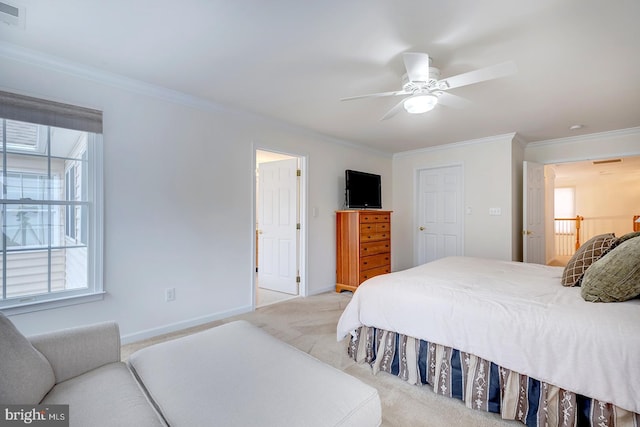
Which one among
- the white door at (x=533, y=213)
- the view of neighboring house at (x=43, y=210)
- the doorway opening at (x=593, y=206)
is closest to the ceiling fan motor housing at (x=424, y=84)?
the view of neighboring house at (x=43, y=210)

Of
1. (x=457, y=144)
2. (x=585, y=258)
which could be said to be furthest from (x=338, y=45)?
(x=457, y=144)

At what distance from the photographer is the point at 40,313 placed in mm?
2270

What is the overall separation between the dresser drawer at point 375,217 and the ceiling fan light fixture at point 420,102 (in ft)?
6.96

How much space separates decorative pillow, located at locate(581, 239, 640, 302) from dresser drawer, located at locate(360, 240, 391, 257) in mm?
2844

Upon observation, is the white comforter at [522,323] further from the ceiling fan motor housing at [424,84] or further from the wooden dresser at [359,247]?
the wooden dresser at [359,247]

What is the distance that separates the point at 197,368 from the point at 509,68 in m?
2.42

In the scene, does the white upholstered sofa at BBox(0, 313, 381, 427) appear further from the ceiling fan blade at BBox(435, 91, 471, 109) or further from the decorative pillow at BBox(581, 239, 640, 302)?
the ceiling fan blade at BBox(435, 91, 471, 109)

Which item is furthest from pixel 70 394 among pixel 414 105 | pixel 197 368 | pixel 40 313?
pixel 414 105

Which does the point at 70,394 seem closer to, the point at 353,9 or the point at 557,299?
the point at 353,9

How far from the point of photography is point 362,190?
4.93 metres

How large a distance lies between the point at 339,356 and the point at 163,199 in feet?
7.10

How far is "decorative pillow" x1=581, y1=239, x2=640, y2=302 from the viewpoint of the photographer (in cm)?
161

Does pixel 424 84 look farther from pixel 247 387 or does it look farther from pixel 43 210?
pixel 43 210

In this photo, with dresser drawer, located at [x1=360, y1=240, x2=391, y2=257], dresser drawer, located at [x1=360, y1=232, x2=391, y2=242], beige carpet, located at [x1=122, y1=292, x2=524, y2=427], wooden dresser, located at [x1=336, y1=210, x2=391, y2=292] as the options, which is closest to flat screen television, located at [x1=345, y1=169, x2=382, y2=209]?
wooden dresser, located at [x1=336, y1=210, x2=391, y2=292]
